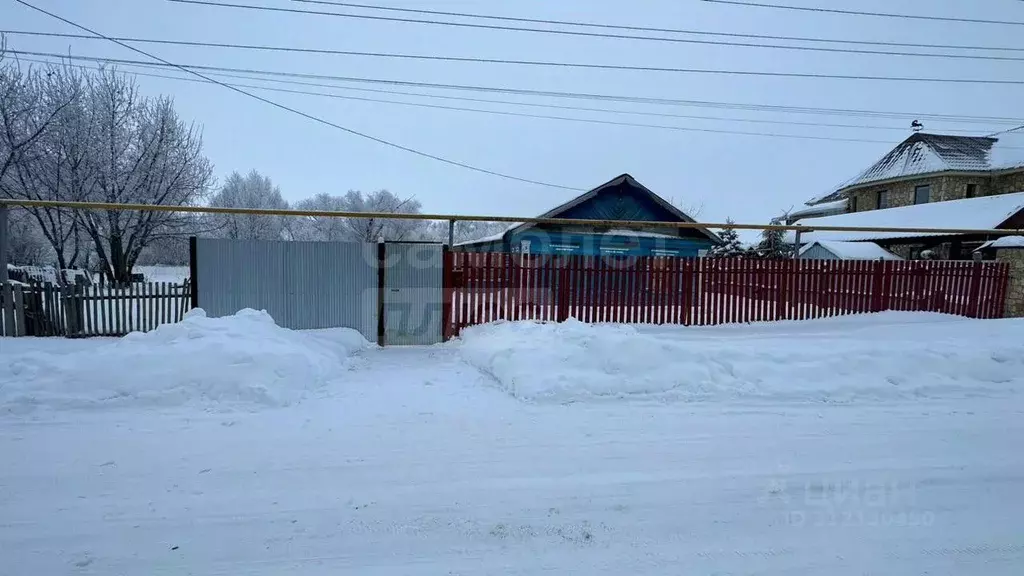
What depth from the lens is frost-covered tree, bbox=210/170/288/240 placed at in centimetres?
2916

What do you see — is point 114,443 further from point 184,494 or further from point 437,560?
point 437,560

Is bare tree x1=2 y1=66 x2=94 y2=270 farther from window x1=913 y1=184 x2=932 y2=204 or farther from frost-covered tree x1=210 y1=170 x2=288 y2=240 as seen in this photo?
window x1=913 y1=184 x2=932 y2=204

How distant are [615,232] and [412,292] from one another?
9.72 metres

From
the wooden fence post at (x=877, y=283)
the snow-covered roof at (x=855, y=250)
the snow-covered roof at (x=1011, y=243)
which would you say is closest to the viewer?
the wooden fence post at (x=877, y=283)

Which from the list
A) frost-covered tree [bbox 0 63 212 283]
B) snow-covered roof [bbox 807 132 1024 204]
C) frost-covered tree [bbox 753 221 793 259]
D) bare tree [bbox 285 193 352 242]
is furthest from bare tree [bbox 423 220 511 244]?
snow-covered roof [bbox 807 132 1024 204]

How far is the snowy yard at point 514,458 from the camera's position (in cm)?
264

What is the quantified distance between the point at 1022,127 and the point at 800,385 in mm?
35728

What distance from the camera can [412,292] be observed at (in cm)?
840

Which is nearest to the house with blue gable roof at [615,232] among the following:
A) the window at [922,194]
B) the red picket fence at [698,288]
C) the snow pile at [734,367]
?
the red picket fence at [698,288]

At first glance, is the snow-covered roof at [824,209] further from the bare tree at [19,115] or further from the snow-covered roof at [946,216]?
the bare tree at [19,115]

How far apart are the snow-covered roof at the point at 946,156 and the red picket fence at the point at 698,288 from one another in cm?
2068

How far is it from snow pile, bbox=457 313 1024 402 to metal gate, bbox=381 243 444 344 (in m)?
1.45

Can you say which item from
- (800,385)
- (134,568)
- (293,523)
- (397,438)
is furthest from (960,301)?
(134,568)

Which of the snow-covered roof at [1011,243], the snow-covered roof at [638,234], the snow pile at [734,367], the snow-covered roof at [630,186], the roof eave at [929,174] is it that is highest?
the roof eave at [929,174]
